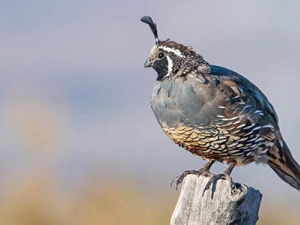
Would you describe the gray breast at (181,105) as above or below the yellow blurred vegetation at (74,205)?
above

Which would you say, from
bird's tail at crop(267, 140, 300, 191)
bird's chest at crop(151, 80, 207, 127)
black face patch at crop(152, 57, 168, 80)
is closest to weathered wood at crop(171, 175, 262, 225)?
bird's chest at crop(151, 80, 207, 127)

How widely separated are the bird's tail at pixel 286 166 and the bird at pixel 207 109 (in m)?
0.12

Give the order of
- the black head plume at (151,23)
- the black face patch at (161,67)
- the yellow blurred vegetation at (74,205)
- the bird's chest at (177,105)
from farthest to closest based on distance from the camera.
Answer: the yellow blurred vegetation at (74,205) → the black head plume at (151,23) → the black face patch at (161,67) → the bird's chest at (177,105)

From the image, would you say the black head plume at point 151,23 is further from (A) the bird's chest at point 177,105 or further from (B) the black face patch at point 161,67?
(A) the bird's chest at point 177,105

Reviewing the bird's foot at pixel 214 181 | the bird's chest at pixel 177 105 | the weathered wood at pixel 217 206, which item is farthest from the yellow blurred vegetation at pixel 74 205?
the weathered wood at pixel 217 206

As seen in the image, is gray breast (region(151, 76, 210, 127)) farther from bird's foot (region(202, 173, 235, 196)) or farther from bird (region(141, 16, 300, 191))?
bird's foot (region(202, 173, 235, 196))

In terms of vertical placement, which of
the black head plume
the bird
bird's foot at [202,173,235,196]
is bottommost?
bird's foot at [202,173,235,196]

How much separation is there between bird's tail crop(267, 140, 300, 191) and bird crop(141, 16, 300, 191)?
0.12 metres

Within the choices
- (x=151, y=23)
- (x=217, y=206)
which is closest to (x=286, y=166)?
(x=151, y=23)

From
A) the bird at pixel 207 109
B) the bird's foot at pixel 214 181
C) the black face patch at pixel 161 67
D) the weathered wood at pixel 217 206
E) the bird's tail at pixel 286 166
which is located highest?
the black face patch at pixel 161 67

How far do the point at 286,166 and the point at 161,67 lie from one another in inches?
43.8

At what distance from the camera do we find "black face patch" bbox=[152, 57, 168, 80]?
20.1ft

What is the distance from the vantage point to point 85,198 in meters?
7.13

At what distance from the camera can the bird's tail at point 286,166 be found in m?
6.51
